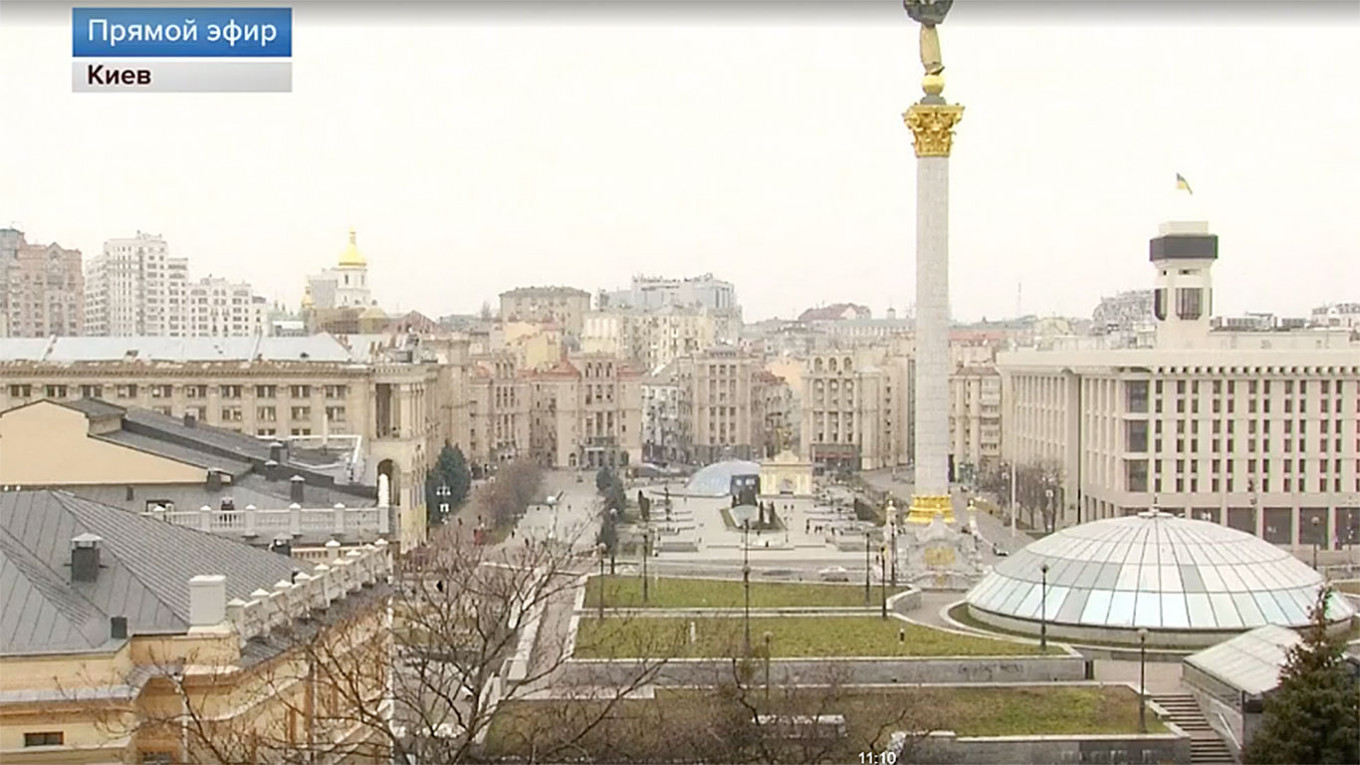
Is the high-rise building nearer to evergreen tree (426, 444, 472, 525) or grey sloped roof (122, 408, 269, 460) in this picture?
evergreen tree (426, 444, 472, 525)

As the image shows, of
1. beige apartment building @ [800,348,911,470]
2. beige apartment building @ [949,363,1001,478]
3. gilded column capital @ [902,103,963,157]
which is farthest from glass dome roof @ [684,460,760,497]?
gilded column capital @ [902,103,963,157]

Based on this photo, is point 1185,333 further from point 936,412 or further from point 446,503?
point 446,503

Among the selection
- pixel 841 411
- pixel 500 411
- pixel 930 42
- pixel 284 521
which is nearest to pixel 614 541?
pixel 930 42

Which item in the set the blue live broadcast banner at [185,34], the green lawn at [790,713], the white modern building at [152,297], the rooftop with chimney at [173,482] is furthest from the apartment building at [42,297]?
the blue live broadcast banner at [185,34]

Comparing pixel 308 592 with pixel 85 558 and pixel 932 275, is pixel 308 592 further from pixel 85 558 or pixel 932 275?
pixel 932 275

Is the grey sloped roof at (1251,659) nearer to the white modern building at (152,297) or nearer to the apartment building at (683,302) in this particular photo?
the white modern building at (152,297)
